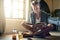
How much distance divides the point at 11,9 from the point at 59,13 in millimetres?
1284

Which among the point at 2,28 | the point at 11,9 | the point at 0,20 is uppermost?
the point at 11,9

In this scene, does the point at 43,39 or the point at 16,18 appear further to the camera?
the point at 16,18

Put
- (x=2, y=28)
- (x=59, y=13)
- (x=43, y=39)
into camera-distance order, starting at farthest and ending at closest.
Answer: (x=59, y=13) < (x=2, y=28) < (x=43, y=39)

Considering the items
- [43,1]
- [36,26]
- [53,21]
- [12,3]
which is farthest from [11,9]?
[36,26]

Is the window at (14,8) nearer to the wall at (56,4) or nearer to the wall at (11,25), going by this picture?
the wall at (11,25)

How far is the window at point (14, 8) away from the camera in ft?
11.0

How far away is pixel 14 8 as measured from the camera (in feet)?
11.4

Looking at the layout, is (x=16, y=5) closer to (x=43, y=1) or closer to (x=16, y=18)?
(x=16, y=18)

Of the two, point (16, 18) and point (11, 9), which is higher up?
point (11, 9)

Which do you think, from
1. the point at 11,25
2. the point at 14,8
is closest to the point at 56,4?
the point at 14,8

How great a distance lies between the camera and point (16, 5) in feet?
11.5

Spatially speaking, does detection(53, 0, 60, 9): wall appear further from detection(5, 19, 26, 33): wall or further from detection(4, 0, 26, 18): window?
detection(5, 19, 26, 33): wall

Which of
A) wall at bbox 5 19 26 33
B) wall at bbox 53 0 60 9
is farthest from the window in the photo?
wall at bbox 53 0 60 9

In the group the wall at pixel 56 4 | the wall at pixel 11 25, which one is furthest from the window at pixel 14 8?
the wall at pixel 56 4
